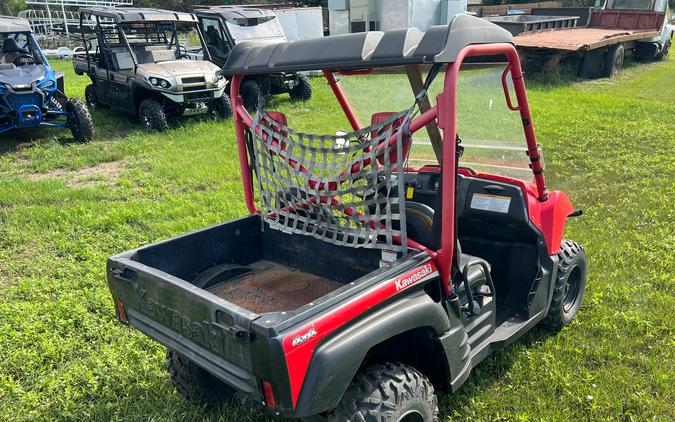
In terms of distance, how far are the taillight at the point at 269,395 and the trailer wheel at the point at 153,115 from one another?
8.15 meters

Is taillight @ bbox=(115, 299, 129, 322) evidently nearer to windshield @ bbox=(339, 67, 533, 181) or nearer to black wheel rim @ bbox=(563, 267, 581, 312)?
windshield @ bbox=(339, 67, 533, 181)

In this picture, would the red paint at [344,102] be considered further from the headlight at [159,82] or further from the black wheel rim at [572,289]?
the headlight at [159,82]

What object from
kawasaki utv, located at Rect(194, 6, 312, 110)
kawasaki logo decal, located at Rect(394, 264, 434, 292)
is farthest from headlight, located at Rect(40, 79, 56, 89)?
kawasaki logo decal, located at Rect(394, 264, 434, 292)

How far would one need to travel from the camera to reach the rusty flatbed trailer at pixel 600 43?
13.1 metres

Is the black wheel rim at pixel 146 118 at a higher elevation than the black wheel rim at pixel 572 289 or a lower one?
lower

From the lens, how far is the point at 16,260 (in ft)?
14.9

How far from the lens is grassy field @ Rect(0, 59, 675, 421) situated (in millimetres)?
2842

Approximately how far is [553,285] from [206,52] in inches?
373

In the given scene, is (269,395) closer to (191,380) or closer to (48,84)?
(191,380)

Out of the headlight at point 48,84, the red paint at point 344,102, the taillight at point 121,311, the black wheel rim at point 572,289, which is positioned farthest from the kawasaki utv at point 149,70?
the black wheel rim at point 572,289

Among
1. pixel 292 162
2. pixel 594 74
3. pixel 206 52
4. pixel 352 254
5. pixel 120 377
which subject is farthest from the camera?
pixel 594 74

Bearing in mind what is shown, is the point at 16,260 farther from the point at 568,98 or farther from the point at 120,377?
the point at 568,98

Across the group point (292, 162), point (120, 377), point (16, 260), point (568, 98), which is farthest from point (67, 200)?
point (568, 98)

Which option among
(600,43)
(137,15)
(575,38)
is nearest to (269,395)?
(137,15)
